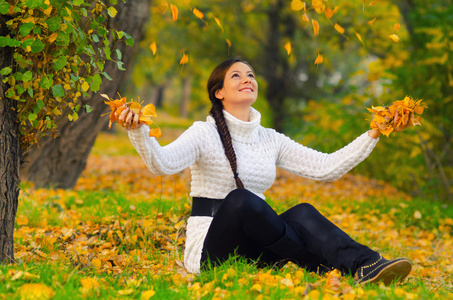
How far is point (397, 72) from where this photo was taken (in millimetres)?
6359

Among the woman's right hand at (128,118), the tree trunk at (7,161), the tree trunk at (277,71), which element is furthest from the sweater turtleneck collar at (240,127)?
the tree trunk at (277,71)

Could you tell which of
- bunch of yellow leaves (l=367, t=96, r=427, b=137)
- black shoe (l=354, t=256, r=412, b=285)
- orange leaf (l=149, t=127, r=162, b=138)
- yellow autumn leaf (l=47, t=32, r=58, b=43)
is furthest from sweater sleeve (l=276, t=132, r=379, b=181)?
yellow autumn leaf (l=47, t=32, r=58, b=43)

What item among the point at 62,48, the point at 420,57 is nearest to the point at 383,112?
the point at 62,48

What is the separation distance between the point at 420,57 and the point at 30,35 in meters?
5.08

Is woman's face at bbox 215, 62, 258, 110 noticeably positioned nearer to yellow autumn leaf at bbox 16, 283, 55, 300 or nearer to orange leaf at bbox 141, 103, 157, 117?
Result: orange leaf at bbox 141, 103, 157, 117

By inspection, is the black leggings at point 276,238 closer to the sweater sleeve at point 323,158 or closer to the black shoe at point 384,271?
the black shoe at point 384,271

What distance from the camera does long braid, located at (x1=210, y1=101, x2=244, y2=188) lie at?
9.21ft

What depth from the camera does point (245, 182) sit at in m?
2.88

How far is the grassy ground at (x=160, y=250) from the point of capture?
2273mm

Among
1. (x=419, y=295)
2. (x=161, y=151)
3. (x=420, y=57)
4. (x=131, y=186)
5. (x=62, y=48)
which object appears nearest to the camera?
(x=419, y=295)

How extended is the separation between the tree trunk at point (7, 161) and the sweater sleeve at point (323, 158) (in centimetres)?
165

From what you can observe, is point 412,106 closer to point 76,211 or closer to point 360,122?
point 76,211

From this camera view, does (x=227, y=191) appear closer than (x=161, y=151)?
No

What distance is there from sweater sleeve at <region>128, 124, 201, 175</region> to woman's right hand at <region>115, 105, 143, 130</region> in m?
0.04
